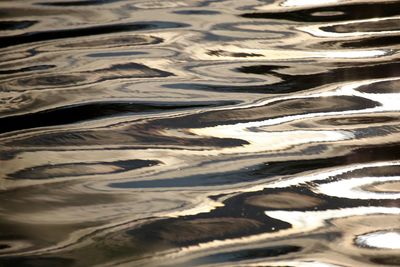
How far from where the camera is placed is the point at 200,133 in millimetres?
1413

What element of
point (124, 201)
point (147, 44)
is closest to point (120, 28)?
point (147, 44)

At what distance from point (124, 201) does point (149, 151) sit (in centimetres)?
19

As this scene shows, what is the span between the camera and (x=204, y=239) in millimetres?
1047

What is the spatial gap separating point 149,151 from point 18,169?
0.64 feet

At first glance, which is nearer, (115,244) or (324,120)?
(115,244)

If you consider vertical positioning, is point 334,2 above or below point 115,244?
above

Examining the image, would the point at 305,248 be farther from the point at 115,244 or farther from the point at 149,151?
the point at 149,151

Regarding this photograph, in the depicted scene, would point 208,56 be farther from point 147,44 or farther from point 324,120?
point 324,120

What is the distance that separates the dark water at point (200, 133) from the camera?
1052mm

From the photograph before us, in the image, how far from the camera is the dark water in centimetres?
105

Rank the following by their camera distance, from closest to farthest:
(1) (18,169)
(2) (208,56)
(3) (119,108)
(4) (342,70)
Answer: (1) (18,169) < (3) (119,108) < (4) (342,70) < (2) (208,56)

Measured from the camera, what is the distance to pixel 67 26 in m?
2.04

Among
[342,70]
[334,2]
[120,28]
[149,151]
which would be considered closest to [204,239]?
[149,151]

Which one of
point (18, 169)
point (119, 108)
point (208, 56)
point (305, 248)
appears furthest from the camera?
point (208, 56)
